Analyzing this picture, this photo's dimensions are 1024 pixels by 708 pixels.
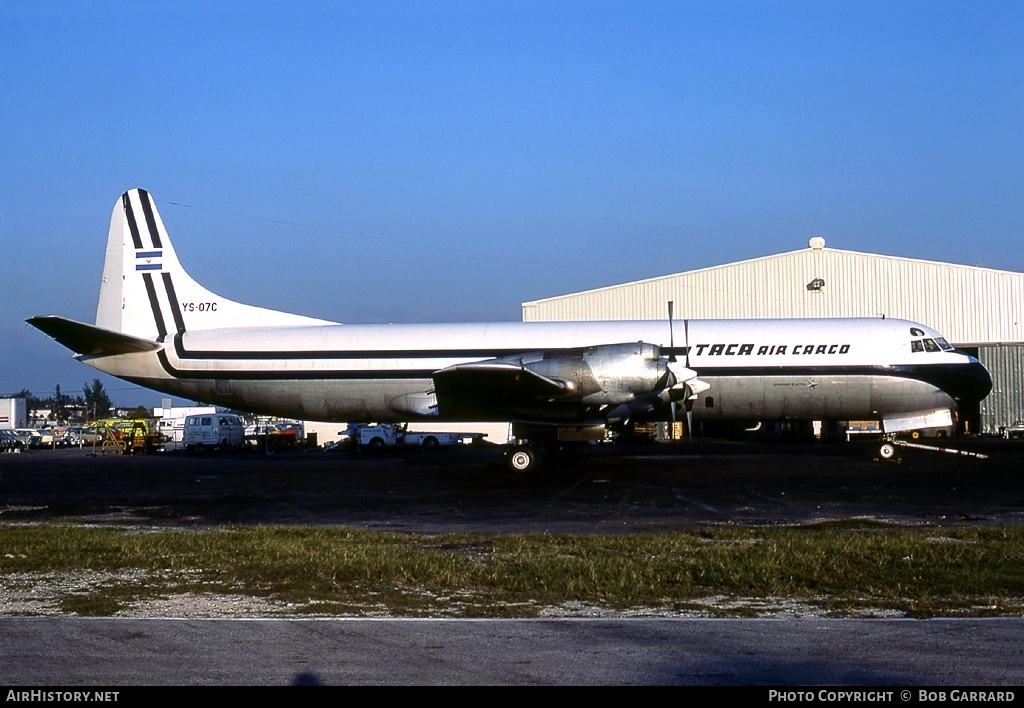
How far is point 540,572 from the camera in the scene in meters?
10.1

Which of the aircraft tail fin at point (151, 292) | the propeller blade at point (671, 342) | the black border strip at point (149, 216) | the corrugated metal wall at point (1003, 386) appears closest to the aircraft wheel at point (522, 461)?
the propeller blade at point (671, 342)

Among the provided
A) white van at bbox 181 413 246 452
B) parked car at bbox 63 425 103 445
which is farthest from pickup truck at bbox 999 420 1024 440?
parked car at bbox 63 425 103 445

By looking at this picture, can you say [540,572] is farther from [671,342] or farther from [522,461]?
Answer: [671,342]

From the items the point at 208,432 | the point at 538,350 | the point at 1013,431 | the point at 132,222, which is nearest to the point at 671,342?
the point at 538,350

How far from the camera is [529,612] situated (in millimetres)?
8188

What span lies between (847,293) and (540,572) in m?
43.0

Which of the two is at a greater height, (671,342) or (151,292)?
(151,292)

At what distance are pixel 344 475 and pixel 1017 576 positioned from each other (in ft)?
57.5

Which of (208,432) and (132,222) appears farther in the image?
(208,432)

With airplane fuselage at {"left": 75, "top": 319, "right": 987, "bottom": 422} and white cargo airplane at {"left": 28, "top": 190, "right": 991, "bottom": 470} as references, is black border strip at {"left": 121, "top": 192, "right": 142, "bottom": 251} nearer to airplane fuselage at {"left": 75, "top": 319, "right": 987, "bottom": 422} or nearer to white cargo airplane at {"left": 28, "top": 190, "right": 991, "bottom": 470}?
white cargo airplane at {"left": 28, "top": 190, "right": 991, "bottom": 470}

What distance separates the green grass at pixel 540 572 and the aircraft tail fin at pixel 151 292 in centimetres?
1531

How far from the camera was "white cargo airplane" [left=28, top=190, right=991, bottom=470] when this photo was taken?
82.4 ft
